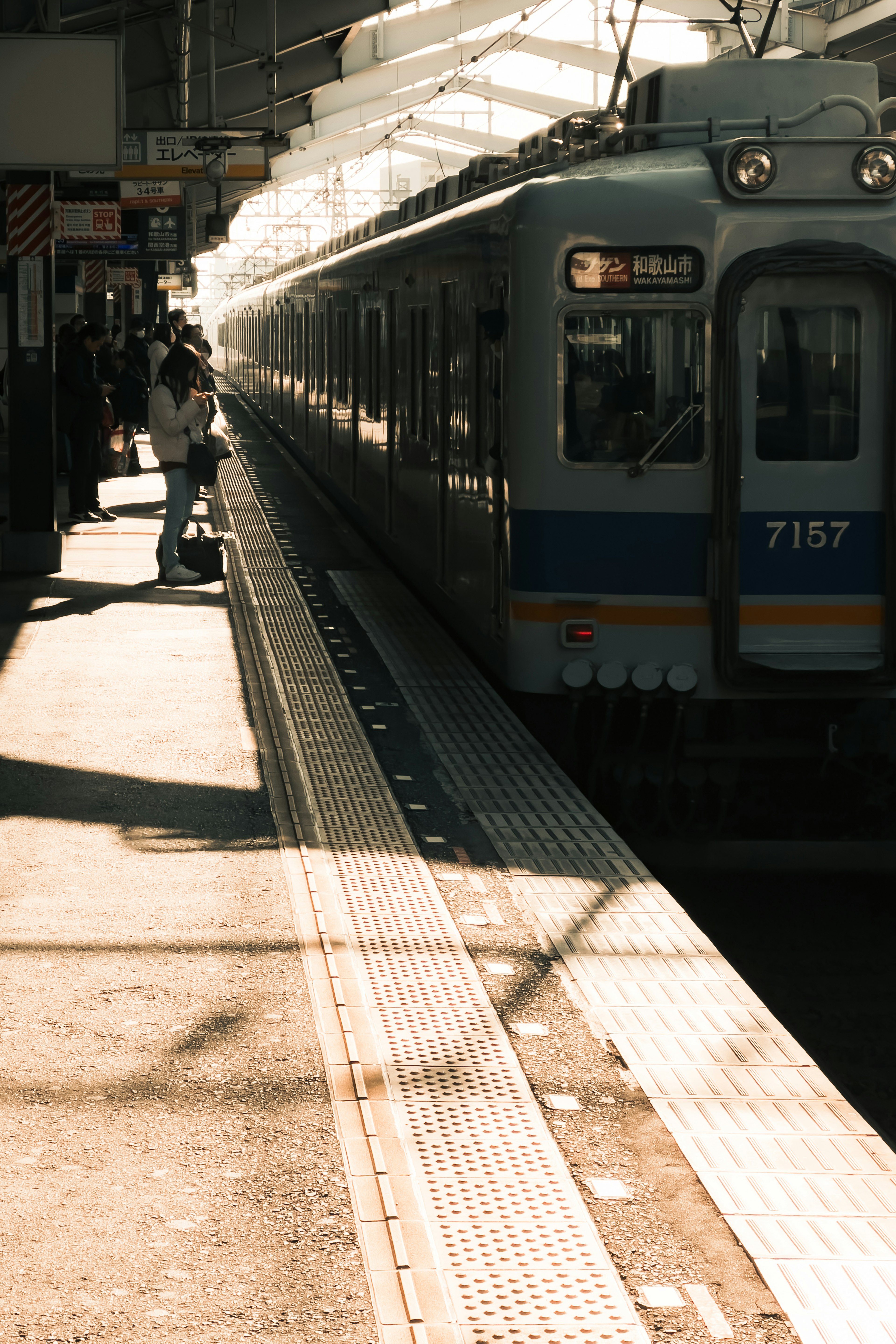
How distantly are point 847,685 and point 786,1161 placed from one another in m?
3.59

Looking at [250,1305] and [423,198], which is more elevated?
[423,198]

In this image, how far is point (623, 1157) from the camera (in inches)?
135

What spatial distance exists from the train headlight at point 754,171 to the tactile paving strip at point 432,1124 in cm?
279

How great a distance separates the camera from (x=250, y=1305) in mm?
2883

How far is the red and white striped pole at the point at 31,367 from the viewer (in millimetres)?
11406

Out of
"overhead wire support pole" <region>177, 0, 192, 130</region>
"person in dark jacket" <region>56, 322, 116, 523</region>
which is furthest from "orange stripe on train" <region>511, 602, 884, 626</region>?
"overhead wire support pole" <region>177, 0, 192, 130</region>

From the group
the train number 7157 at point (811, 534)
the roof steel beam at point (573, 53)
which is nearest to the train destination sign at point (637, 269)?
the train number 7157 at point (811, 534)

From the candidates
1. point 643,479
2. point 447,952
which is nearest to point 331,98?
point 643,479

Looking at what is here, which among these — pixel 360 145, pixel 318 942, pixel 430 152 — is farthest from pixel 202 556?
pixel 430 152

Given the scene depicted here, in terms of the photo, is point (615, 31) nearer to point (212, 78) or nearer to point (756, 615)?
point (756, 615)

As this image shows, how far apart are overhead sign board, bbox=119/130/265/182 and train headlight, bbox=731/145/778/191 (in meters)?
11.8

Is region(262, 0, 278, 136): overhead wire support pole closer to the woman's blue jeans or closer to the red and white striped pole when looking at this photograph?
the red and white striped pole

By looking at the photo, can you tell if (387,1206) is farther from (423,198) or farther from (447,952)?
(423,198)

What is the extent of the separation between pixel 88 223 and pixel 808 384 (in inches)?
514
